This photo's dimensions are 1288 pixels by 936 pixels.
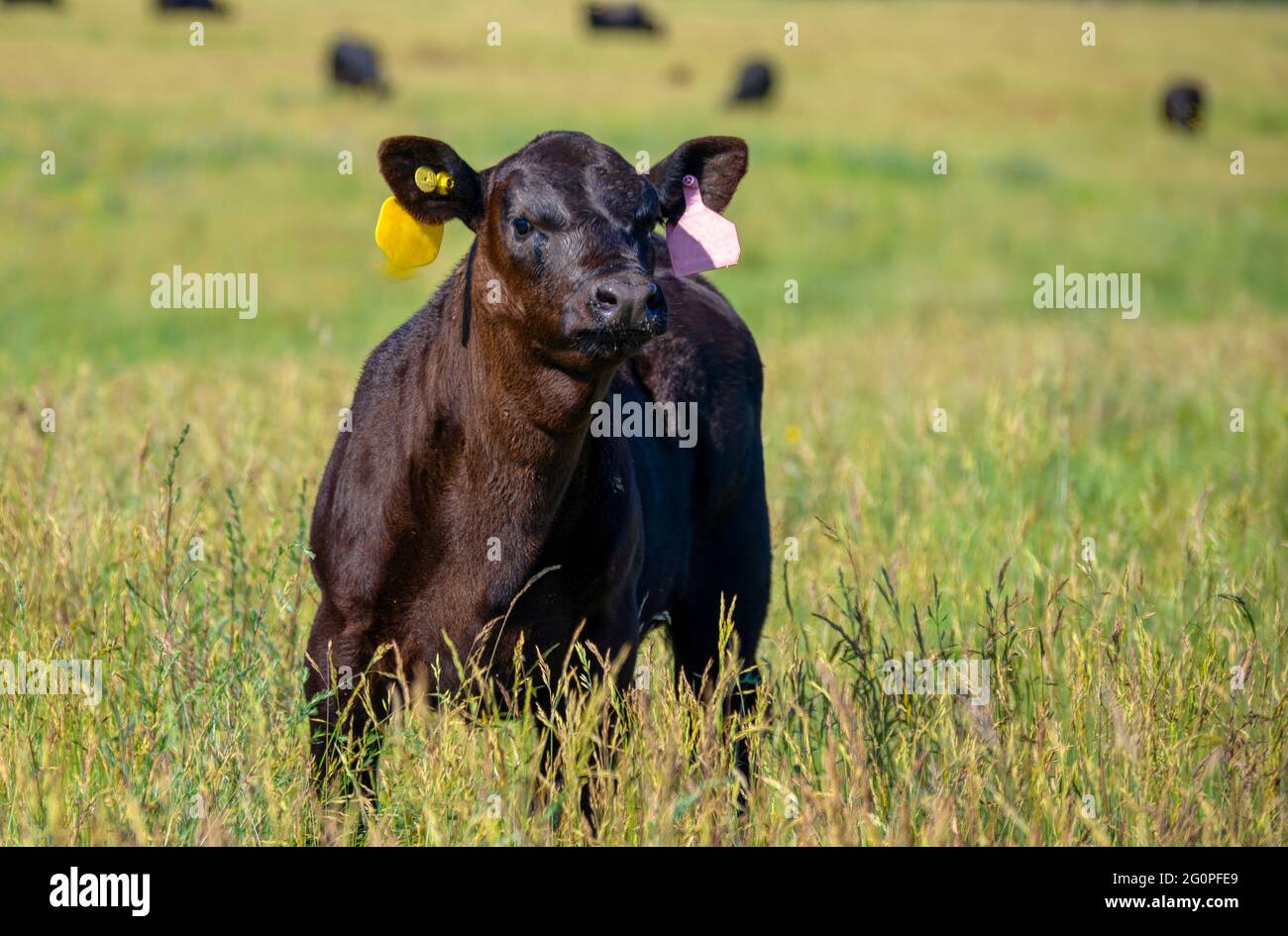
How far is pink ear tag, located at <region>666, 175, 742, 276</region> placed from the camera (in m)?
4.89

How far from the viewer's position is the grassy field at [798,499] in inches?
155

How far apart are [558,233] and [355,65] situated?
1532 inches

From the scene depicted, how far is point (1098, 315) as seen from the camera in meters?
13.2

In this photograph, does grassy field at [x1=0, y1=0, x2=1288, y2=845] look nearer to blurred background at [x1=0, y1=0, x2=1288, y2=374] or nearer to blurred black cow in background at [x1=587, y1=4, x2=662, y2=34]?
blurred background at [x1=0, y1=0, x2=1288, y2=374]

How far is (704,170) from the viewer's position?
512cm

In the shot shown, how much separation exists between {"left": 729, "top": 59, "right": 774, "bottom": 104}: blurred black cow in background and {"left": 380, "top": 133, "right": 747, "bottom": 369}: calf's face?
40.2 metres

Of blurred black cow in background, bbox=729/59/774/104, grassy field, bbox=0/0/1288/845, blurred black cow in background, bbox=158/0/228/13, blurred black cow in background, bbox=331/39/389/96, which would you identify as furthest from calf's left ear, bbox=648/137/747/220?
blurred black cow in background, bbox=158/0/228/13

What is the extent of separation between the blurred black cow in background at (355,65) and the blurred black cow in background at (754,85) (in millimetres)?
10608

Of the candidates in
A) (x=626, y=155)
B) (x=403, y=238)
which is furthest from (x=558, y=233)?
(x=626, y=155)

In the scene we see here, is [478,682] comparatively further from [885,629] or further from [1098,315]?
[1098,315]

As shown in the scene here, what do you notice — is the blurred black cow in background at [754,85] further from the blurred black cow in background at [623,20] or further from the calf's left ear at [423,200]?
the calf's left ear at [423,200]

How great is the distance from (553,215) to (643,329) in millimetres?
563
